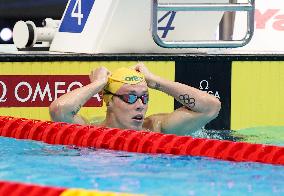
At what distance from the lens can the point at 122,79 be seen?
6.06m

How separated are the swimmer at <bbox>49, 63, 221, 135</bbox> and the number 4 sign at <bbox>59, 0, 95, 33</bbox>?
133cm

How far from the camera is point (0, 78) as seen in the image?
Answer: 6.91 meters

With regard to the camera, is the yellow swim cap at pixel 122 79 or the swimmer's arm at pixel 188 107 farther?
the swimmer's arm at pixel 188 107

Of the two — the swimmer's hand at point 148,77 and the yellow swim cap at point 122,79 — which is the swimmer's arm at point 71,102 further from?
the swimmer's hand at point 148,77

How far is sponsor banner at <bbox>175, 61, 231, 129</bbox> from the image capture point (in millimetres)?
7281

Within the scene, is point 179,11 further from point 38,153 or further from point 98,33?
point 38,153

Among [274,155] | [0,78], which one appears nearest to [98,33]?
[0,78]

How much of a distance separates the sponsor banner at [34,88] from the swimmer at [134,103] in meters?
0.63

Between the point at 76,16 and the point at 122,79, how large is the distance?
5.74ft

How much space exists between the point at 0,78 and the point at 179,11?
1467mm

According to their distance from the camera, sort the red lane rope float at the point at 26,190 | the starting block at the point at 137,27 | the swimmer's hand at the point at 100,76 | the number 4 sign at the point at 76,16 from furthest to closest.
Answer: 1. the number 4 sign at the point at 76,16
2. the starting block at the point at 137,27
3. the swimmer's hand at the point at 100,76
4. the red lane rope float at the point at 26,190

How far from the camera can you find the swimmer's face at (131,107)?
5.96 meters

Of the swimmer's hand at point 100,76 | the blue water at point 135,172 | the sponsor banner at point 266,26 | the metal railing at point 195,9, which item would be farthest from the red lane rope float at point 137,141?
the sponsor banner at point 266,26

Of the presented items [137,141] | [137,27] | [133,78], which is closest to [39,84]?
[137,27]
